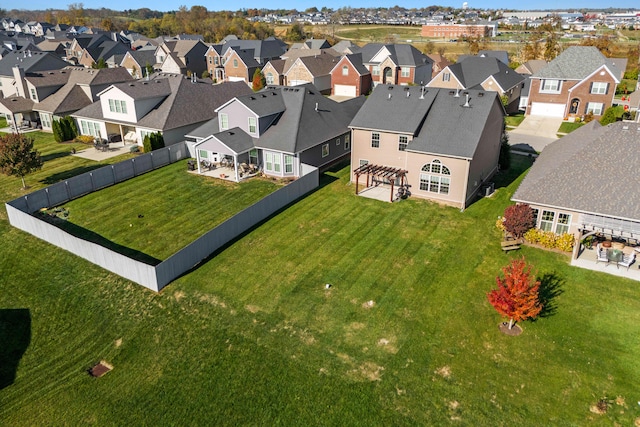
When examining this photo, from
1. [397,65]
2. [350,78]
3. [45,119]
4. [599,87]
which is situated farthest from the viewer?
[397,65]

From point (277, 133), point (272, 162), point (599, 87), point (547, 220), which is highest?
point (599, 87)

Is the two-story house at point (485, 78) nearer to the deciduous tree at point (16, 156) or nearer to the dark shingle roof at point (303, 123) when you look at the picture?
the dark shingle roof at point (303, 123)

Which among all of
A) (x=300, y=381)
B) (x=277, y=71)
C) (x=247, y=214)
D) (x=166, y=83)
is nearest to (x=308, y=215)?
(x=247, y=214)

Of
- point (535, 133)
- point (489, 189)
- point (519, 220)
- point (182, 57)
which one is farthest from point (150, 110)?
point (182, 57)

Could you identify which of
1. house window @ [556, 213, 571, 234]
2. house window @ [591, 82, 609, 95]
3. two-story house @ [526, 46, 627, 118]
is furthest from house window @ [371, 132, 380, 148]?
house window @ [591, 82, 609, 95]

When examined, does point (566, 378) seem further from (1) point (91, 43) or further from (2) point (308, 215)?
(1) point (91, 43)

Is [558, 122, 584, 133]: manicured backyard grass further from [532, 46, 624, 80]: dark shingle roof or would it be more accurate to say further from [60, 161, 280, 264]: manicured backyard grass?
[60, 161, 280, 264]: manicured backyard grass

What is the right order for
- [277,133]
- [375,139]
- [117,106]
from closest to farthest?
[375,139] → [277,133] → [117,106]

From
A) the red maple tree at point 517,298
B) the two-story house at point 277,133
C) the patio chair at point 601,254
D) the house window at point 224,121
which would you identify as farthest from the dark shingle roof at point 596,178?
the house window at point 224,121

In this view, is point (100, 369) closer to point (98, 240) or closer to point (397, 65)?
point (98, 240)
